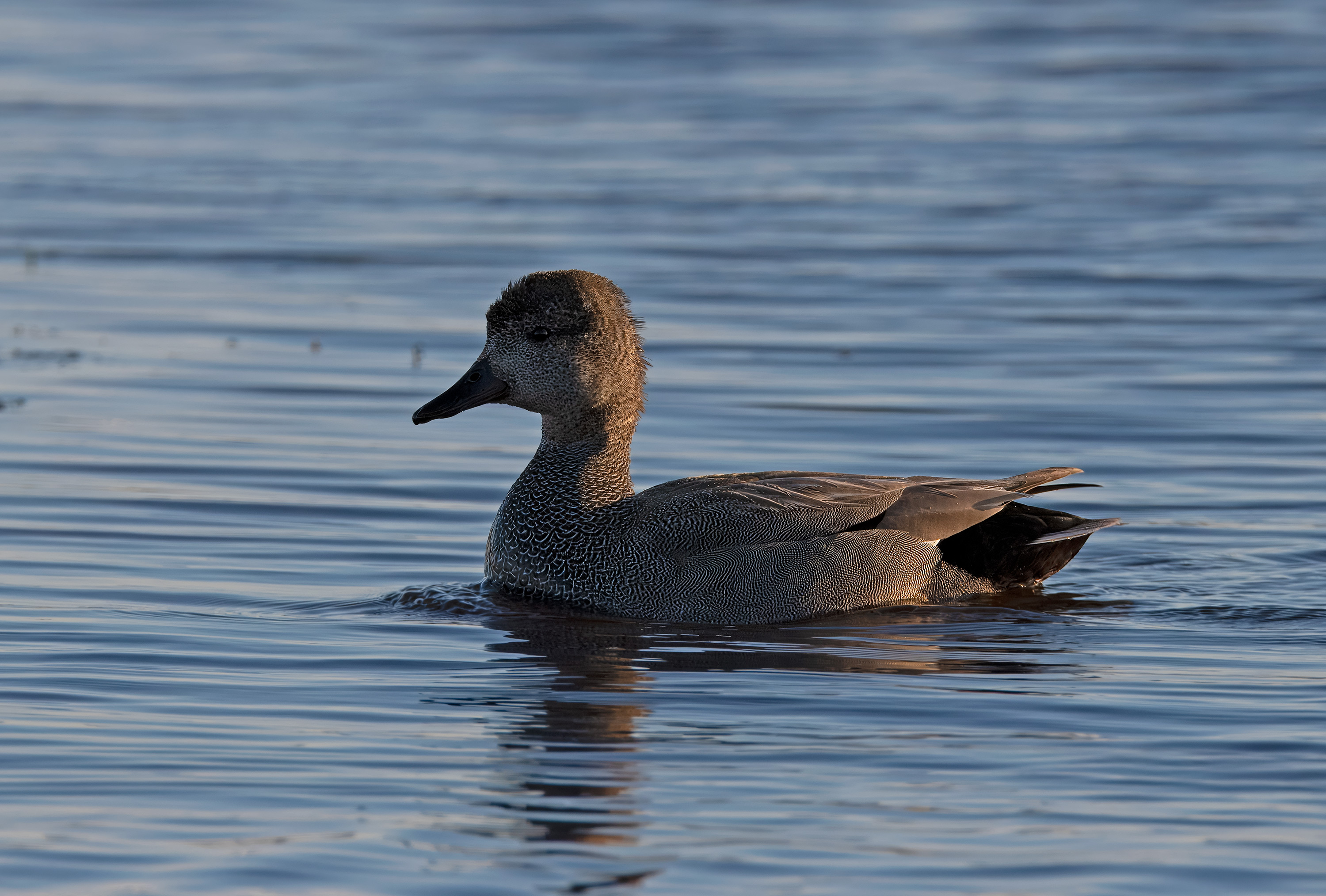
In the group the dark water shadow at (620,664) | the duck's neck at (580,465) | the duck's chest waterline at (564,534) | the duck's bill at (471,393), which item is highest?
the duck's bill at (471,393)

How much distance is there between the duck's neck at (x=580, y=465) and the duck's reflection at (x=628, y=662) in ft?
1.66

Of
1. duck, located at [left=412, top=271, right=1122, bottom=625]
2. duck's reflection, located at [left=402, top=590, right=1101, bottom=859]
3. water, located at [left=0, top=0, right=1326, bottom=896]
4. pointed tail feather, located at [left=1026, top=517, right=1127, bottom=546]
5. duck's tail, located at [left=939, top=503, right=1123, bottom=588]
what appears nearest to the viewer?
water, located at [left=0, top=0, right=1326, bottom=896]

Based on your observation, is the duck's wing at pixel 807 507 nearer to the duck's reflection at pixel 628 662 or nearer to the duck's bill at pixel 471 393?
the duck's reflection at pixel 628 662

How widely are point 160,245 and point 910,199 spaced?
6.69 metres

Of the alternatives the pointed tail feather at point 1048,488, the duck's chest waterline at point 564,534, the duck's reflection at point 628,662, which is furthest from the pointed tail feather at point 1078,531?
the duck's chest waterline at point 564,534

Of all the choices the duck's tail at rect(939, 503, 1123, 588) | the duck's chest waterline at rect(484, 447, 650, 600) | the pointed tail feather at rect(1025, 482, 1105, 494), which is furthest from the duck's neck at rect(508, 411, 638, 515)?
the pointed tail feather at rect(1025, 482, 1105, 494)

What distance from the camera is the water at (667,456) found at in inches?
212

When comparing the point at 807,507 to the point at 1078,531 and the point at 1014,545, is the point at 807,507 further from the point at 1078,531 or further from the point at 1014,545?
the point at 1078,531

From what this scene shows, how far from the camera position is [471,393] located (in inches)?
339

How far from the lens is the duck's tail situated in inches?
331

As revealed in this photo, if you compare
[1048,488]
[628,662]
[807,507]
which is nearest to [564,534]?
[807,507]

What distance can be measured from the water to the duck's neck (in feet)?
1.91

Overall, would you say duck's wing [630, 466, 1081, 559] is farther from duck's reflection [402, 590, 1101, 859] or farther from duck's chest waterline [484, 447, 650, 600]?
duck's reflection [402, 590, 1101, 859]

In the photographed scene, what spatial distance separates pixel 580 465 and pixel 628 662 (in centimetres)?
→ 152
